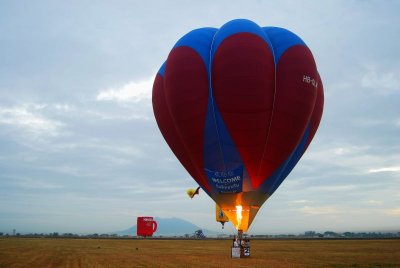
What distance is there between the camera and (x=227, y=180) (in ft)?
71.2

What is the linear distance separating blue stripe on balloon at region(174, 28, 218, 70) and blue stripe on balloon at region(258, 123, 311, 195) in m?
6.86

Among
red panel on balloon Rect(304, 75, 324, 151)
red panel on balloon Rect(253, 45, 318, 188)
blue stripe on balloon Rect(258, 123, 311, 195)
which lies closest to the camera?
red panel on balloon Rect(253, 45, 318, 188)

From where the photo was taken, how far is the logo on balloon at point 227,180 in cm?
2141

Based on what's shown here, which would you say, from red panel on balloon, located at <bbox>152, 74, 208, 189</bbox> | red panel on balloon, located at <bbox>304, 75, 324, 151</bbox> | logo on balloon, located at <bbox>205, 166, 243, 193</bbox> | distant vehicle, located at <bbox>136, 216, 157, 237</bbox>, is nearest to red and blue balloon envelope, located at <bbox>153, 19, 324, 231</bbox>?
logo on balloon, located at <bbox>205, 166, 243, 193</bbox>

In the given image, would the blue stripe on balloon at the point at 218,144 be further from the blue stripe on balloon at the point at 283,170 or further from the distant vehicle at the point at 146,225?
the distant vehicle at the point at 146,225

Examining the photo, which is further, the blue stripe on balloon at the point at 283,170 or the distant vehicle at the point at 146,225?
the distant vehicle at the point at 146,225

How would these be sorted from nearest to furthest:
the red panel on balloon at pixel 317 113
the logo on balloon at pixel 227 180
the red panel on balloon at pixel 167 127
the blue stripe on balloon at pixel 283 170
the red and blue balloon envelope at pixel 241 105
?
the red and blue balloon envelope at pixel 241 105
the logo on balloon at pixel 227 180
the blue stripe on balloon at pixel 283 170
the red panel on balloon at pixel 167 127
the red panel on balloon at pixel 317 113

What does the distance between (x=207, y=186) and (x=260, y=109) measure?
5.67 metres

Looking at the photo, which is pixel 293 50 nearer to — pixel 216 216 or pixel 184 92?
pixel 184 92

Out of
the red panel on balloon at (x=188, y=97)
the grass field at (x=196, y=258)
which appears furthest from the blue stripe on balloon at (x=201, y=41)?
the grass field at (x=196, y=258)

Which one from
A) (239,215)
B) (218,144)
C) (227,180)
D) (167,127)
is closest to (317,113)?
(218,144)

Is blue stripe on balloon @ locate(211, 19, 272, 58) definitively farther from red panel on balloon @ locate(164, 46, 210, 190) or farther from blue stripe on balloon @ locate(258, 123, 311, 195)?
blue stripe on balloon @ locate(258, 123, 311, 195)

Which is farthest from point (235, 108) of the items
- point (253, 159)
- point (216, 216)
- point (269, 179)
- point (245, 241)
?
point (216, 216)

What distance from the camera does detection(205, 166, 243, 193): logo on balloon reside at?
2141cm
